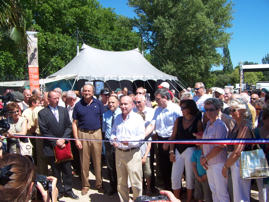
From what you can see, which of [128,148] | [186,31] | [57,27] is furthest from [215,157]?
[186,31]

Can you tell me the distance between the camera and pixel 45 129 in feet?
13.2

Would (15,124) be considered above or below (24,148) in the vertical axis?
above

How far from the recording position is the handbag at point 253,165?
261 cm

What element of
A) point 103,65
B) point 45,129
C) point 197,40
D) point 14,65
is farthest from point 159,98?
point 197,40

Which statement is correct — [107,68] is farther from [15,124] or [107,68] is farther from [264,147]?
[264,147]

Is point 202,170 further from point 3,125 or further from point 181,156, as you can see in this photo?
point 3,125

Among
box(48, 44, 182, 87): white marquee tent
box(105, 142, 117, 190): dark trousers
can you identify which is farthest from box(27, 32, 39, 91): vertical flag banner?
box(105, 142, 117, 190): dark trousers

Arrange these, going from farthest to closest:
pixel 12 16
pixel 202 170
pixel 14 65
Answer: pixel 14 65
pixel 12 16
pixel 202 170

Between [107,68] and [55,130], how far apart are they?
420 inches

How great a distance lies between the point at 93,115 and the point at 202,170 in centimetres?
217

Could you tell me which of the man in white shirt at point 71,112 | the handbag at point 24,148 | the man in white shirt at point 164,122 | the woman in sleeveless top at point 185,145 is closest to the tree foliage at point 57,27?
the man in white shirt at point 71,112

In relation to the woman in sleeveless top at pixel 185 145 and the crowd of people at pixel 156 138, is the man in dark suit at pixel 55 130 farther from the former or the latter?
the woman in sleeveless top at pixel 185 145

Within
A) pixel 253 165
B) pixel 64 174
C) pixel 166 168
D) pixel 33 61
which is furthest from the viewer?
pixel 33 61

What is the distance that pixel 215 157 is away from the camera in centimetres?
303
